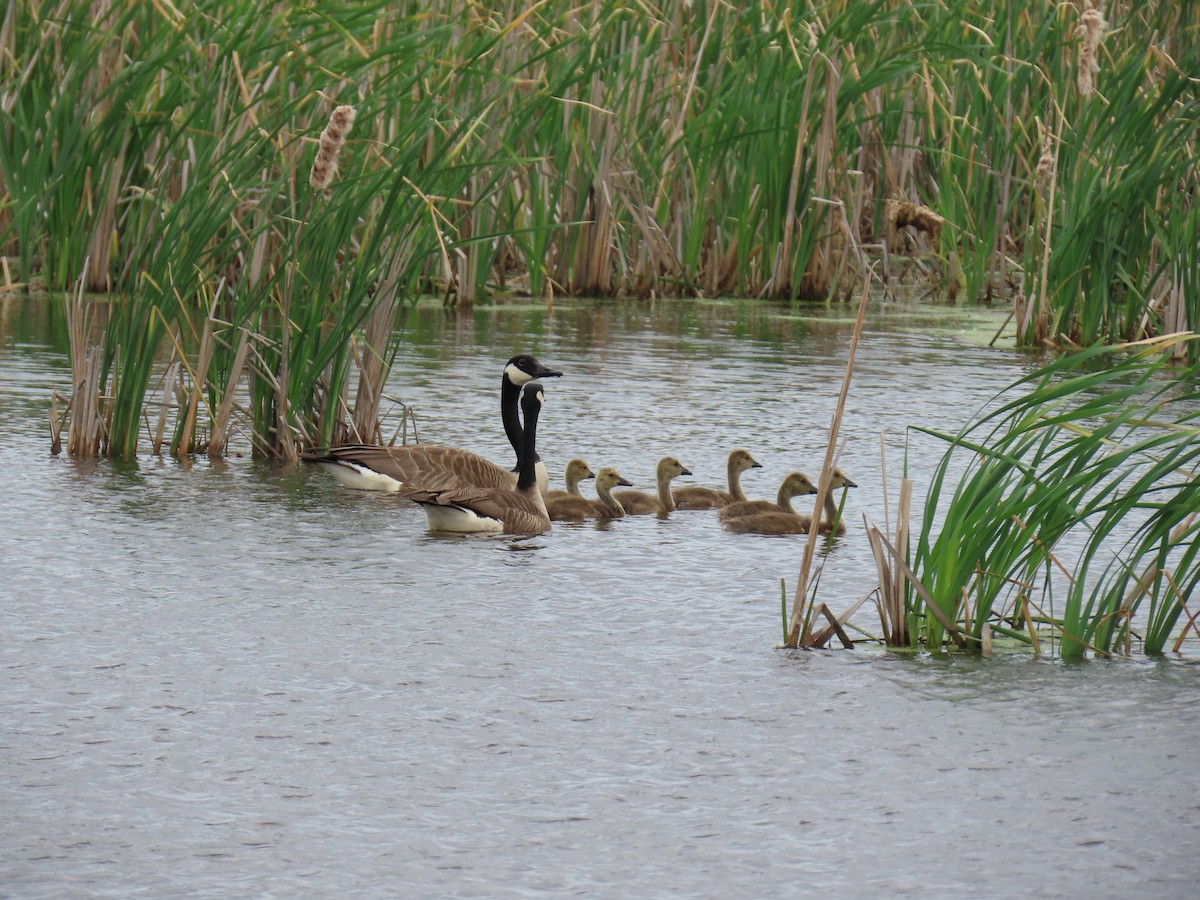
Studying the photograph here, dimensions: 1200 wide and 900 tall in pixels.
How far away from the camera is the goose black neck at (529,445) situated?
7.70 m

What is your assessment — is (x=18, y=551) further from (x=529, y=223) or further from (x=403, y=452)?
(x=529, y=223)

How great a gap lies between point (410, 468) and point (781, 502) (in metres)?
1.48

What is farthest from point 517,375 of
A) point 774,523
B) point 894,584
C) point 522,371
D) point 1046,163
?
point 1046,163

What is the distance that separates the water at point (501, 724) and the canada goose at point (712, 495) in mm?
127

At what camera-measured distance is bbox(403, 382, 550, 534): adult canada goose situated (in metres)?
7.23

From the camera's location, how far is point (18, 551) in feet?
21.2

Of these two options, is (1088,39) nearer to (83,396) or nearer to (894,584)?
(83,396)

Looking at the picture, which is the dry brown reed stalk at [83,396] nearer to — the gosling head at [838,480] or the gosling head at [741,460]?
the gosling head at [741,460]

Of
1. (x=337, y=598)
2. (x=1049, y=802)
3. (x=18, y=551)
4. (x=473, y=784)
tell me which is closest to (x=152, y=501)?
(x=18, y=551)

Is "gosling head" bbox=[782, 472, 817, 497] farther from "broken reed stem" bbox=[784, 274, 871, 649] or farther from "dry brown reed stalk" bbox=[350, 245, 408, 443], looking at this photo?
"broken reed stem" bbox=[784, 274, 871, 649]

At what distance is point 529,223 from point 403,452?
6.09 metres

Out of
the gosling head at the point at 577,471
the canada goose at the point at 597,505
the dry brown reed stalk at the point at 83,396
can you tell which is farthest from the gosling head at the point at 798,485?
the dry brown reed stalk at the point at 83,396

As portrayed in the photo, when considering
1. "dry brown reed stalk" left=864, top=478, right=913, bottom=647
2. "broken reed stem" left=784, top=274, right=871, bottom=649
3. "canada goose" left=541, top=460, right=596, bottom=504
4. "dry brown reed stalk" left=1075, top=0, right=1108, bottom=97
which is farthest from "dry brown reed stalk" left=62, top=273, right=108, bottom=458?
"dry brown reed stalk" left=1075, top=0, right=1108, bottom=97

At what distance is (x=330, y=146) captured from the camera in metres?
7.18
